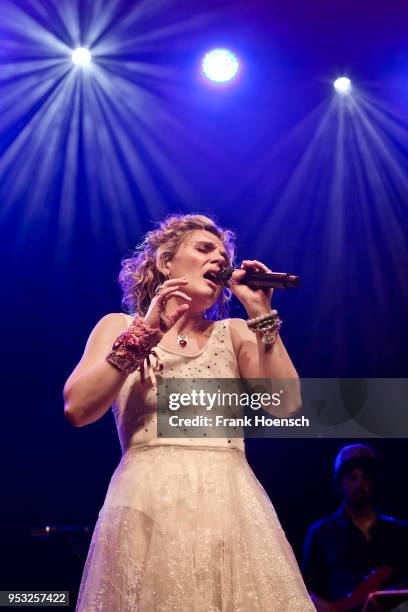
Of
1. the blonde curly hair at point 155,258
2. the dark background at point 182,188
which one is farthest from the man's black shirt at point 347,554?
the blonde curly hair at point 155,258

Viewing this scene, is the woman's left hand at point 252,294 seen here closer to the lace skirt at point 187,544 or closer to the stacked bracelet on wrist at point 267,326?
the stacked bracelet on wrist at point 267,326

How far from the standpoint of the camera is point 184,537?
142 cm

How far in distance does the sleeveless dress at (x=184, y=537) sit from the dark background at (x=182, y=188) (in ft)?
7.06

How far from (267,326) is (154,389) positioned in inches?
13.8

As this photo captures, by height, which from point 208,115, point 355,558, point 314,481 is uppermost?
point 208,115

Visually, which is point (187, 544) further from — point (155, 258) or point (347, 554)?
point (347, 554)

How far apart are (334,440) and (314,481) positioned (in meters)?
0.30

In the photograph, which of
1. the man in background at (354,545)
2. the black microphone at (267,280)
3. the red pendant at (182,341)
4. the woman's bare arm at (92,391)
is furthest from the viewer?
the man in background at (354,545)

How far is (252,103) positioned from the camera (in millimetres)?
3859

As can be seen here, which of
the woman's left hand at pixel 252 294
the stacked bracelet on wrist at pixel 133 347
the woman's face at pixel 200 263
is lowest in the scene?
the stacked bracelet on wrist at pixel 133 347

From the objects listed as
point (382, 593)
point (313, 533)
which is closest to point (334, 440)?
point (313, 533)

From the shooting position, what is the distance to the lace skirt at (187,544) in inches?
53.2

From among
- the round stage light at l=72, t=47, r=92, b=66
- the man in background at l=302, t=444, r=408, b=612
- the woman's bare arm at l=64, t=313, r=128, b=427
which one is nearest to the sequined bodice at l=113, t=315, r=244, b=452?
the woman's bare arm at l=64, t=313, r=128, b=427

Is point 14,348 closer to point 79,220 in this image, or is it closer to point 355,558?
point 79,220
